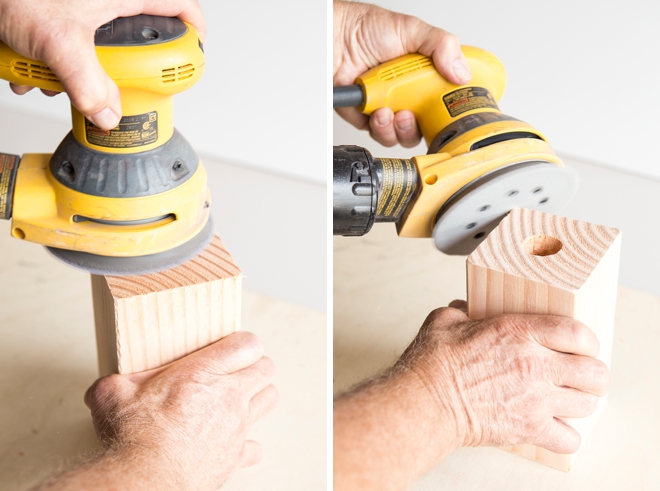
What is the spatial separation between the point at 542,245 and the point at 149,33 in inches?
26.2

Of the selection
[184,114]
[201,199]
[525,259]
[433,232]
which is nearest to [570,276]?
[525,259]

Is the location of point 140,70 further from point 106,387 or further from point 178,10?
point 106,387

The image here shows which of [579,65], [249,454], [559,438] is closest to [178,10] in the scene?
[249,454]

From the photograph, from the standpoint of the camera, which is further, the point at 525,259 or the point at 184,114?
the point at 184,114

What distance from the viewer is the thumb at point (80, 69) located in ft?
2.62

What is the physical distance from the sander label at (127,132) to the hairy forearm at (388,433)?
0.46 metres

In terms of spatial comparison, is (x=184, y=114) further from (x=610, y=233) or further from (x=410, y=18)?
(x=610, y=233)

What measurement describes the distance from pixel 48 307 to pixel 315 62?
0.90 meters

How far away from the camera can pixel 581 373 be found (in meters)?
0.97

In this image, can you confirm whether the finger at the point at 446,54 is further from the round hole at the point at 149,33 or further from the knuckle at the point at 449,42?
the round hole at the point at 149,33

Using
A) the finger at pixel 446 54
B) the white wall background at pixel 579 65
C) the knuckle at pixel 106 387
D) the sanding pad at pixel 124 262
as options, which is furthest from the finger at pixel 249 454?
the white wall background at pixel 579 65

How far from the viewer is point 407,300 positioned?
1.57 meters

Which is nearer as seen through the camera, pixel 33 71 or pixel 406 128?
pixel 33 71

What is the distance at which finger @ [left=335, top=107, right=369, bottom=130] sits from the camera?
5.04ft
